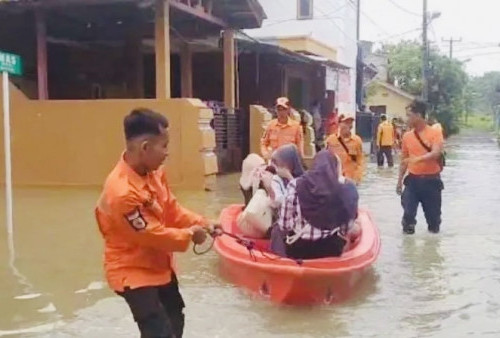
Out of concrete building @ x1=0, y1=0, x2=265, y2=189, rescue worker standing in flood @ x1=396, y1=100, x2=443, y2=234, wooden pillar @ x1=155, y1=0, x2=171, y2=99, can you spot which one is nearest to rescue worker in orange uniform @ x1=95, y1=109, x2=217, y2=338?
rescue worker standing in flood @ x1=396, y1=100, x2=443, y2=234

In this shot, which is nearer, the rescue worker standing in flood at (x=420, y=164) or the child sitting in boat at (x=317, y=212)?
the child sitting in boat at (x=317, y=212)

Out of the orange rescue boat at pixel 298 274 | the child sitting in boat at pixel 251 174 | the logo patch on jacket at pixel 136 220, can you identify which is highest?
the logo patch on jacket at pixel 136 220

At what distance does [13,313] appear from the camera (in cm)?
611

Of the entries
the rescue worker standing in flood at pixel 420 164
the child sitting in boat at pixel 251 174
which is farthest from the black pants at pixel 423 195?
the child sitting in boat at pixel 251 174

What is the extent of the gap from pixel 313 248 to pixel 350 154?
381 cm

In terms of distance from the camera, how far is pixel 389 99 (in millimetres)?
52594

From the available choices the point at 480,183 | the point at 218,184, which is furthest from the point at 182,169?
the point at 480,183

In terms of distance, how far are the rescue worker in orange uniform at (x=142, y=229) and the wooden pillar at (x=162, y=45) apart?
432 inches

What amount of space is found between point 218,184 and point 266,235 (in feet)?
28.6

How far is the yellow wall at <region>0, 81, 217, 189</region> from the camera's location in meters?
14.5

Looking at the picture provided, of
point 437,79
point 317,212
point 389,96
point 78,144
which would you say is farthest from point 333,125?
point 389,96

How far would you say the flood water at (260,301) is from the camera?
227 inches

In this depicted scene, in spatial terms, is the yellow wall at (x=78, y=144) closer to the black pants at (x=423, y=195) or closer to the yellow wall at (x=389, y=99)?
the black pants at (x=423, y=195)

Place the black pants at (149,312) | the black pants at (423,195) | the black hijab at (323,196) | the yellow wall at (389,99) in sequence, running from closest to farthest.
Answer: the black pants at (149,312)
the black hijab at (323,196)
the black pants at (423,195)
the yellow wall at (389,99)
